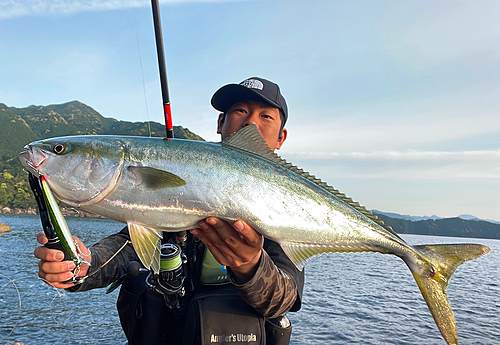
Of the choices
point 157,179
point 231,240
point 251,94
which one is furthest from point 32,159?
point 251,94

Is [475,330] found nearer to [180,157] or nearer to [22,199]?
[180,157]

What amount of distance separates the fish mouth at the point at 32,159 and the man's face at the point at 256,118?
250cm

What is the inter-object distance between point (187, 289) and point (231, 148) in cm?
184

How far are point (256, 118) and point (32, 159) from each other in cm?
284

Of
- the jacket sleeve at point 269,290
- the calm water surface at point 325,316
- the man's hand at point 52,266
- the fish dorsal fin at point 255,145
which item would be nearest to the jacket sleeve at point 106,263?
the man's hand at point 52,266

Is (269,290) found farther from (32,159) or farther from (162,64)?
(162,64)

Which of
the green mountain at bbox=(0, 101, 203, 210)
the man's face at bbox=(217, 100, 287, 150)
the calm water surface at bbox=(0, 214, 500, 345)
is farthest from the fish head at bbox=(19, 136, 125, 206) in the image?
the green mountain at bbox=(0, 101, 203, 210)

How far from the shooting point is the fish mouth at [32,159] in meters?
2.34

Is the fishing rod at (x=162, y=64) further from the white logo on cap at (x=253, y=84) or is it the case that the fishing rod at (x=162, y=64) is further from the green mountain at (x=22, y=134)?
the green mountain at (x=22, y=134)

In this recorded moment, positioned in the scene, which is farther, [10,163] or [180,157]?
[10,163]

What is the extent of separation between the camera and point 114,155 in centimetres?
250

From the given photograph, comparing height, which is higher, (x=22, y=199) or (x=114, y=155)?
(x=22, y=199)

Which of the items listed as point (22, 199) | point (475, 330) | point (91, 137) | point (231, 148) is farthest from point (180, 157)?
point (22, 199)

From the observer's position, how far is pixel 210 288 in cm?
344
